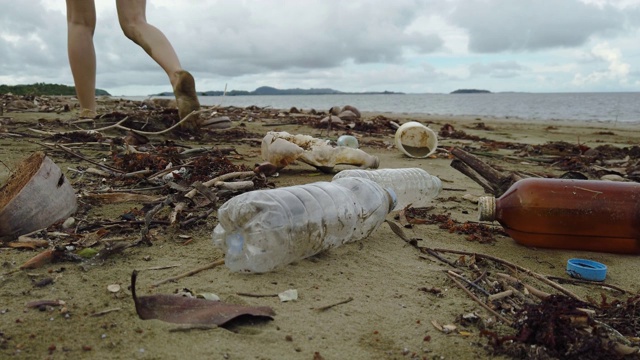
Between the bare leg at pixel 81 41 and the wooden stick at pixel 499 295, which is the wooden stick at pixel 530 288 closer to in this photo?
the wooden stick at pixel 499 295

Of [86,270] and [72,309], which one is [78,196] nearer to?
[86,270]

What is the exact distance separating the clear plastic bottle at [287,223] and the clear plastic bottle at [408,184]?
80 cm

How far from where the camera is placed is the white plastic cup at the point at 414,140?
4.85 m

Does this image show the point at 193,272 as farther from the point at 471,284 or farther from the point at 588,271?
the point at 588,271

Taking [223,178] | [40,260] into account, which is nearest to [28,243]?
[40,260]

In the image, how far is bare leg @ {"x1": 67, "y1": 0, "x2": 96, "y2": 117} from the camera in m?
4.30

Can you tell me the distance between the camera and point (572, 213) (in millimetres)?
2201

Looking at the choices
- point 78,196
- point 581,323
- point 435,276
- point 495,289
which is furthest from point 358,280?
point 78,196

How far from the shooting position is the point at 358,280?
1.79 metres

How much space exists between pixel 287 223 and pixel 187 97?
2986mm

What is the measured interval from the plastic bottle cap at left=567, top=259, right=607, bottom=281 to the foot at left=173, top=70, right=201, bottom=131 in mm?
3356

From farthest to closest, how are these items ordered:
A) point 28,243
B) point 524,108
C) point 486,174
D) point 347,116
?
point 524,108 → point 347,116 → point 486,174 → point 28,243

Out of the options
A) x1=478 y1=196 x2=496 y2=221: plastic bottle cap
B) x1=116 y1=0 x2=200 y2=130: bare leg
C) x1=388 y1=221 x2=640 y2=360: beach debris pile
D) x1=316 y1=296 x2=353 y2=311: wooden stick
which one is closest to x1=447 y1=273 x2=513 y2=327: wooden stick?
x1=388 y1=221 x2=640 y2=360: beach debris pile

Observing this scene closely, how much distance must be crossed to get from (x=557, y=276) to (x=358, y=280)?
82cm
